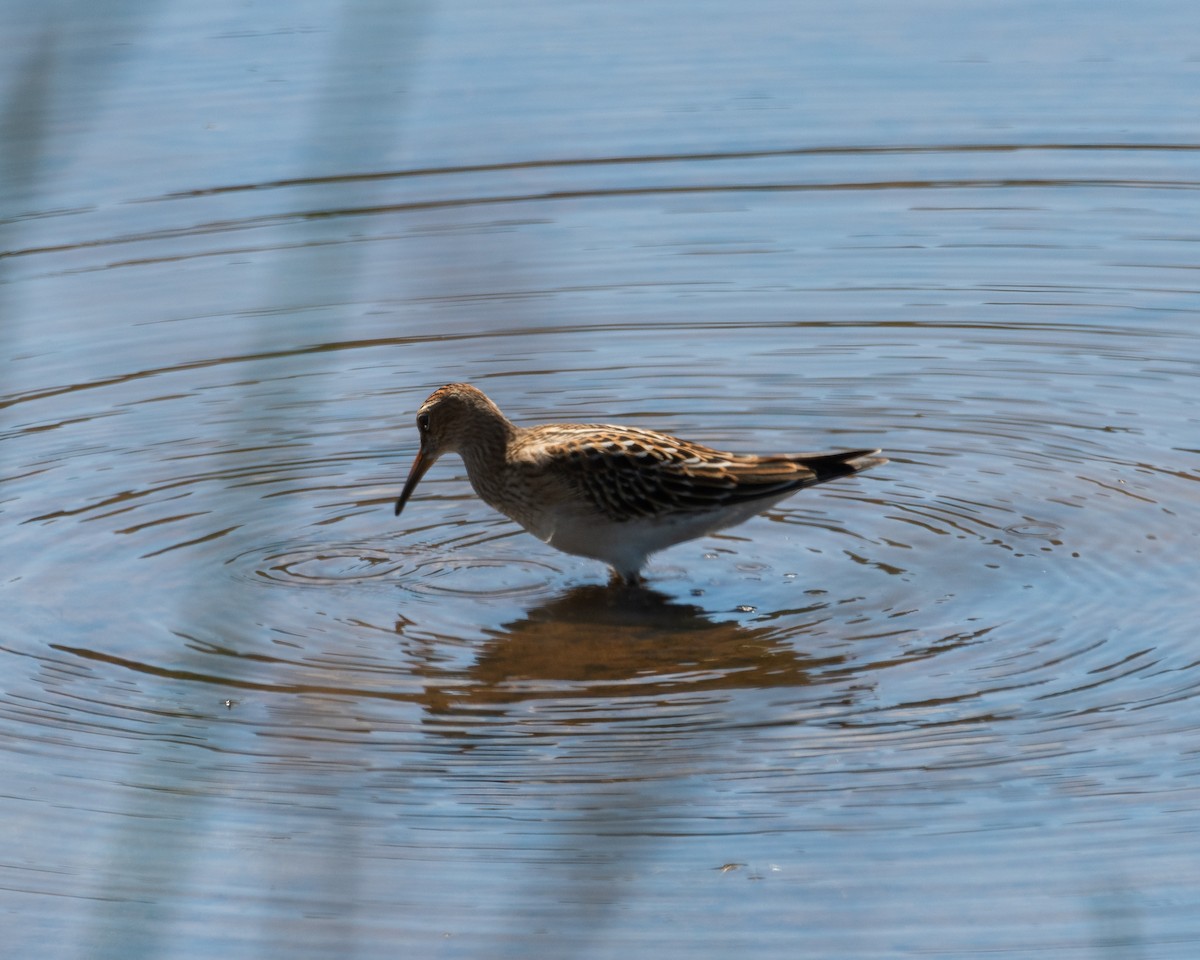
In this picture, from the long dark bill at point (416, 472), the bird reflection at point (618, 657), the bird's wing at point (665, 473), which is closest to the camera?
the bird reflection at point (618, 657)

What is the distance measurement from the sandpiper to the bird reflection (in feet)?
1.05

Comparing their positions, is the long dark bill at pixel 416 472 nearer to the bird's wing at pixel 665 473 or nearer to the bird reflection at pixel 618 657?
the bird's wing at pixel 665 473

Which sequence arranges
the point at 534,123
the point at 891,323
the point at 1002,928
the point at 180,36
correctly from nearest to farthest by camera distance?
the point at 1002,928, the point at 891,323, the point at 534,123, the point at 180,36

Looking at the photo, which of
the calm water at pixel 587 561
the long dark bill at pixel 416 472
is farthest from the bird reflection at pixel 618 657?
the long dark bill at pixel 416 472

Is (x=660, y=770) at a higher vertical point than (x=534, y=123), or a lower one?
lower

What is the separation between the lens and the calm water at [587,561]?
215 inches

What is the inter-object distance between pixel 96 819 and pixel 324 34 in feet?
37.4

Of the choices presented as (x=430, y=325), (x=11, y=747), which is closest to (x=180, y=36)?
(x=430, y=325)

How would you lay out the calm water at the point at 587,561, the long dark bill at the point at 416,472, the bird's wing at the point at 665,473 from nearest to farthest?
the calm water at the point at 587,561 < the bird's wing at the point at 665,473 < the long dark bill at the point at 416,472

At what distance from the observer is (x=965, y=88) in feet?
49.7

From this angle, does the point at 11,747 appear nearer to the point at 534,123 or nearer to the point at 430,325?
the point at 430,325

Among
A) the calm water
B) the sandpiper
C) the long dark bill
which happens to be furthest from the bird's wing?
the long dark bill

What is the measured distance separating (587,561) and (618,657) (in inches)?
58.1

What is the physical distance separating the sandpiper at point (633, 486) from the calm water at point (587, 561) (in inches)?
12.5
